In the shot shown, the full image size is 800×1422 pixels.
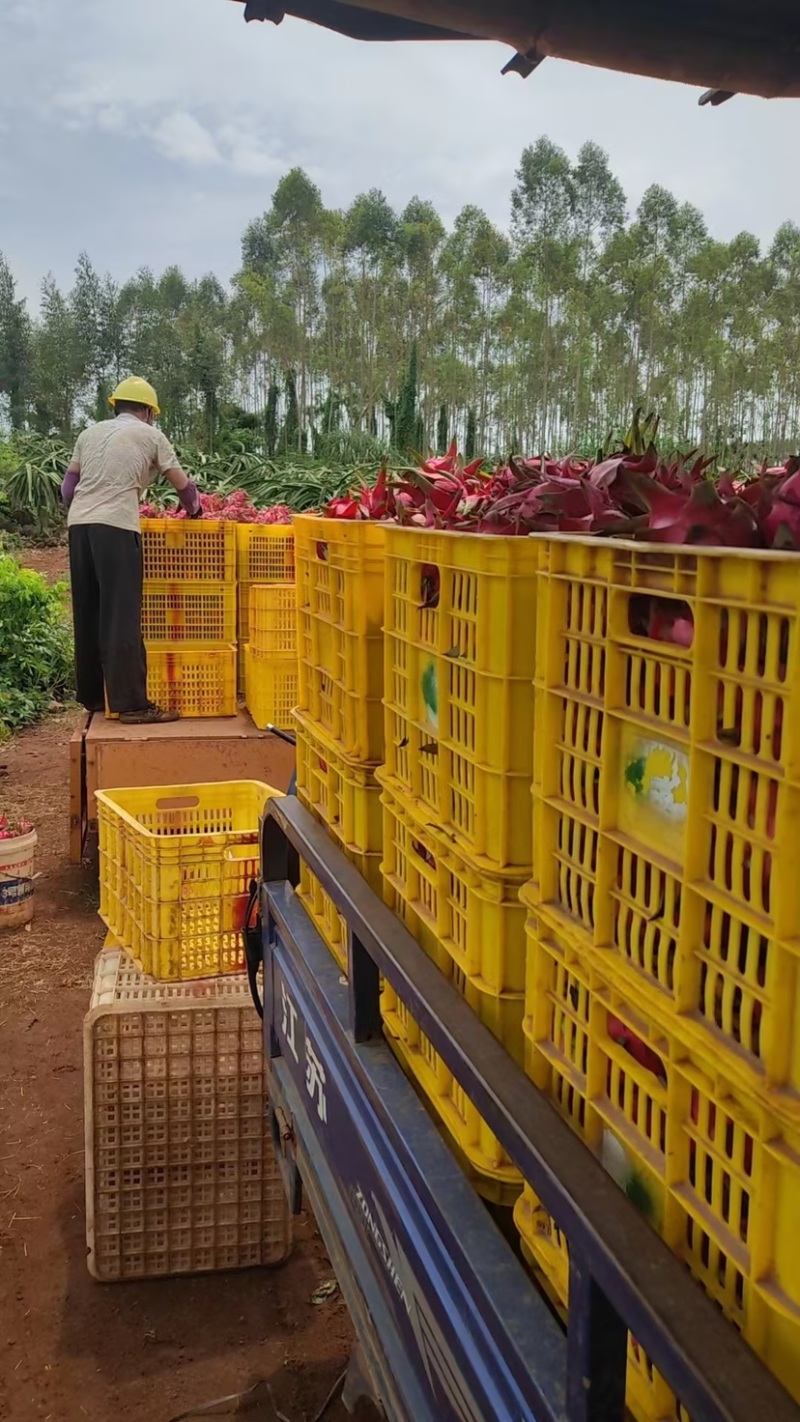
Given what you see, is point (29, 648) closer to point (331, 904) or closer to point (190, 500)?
point (190, 500)

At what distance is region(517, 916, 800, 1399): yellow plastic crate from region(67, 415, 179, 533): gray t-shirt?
4570 millimetres

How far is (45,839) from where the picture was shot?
21.3 feet

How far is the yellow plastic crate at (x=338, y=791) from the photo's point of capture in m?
1.92

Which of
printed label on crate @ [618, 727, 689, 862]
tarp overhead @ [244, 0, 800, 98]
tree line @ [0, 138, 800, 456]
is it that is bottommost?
printed label on crate @ [618, 727, 689, 862]

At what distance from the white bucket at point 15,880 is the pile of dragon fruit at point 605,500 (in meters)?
3.24

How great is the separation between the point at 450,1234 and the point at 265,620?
4.42 m

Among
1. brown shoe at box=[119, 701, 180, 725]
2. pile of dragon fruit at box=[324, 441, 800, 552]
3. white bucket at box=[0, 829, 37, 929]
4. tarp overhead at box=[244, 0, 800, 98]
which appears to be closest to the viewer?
pile of dragon fruit at box=[324, 441, 800, 552]

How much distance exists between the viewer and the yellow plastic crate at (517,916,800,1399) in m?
0.83

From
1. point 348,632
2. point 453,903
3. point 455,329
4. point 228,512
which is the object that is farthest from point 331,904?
point 455,329

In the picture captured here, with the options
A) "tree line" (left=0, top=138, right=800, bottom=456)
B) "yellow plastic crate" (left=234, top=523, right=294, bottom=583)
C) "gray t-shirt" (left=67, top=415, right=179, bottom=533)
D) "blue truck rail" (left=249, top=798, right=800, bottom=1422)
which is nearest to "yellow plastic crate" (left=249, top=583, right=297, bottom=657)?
"yellow plastic crate" (left=234, top=523, right=294, bottom=583)

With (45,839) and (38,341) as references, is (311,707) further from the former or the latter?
(38,341)

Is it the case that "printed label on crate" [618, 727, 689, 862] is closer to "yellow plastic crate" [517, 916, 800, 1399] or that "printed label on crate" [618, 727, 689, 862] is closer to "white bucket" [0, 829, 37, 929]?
"yellow plastic crate" [517, 916, 800, 1399]

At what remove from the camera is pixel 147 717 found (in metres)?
5.56

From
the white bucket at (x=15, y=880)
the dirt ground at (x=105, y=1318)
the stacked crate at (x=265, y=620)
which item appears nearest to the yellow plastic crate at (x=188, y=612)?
the stacked crate at (x=265, y=620)
